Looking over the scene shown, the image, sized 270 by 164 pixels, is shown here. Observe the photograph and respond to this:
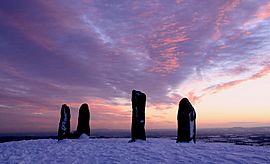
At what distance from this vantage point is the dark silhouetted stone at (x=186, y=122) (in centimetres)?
2469

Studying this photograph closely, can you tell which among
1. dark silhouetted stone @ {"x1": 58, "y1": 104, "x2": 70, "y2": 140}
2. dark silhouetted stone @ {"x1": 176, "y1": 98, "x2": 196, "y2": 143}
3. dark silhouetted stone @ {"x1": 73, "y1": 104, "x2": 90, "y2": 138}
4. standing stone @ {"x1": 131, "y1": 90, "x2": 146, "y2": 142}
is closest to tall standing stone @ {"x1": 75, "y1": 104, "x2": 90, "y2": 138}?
dark silhouetted stone @ {"x1": 73, "y1": 104, "x2": 90, "y2": 138}

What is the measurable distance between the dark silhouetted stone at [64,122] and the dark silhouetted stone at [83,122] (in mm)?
1688

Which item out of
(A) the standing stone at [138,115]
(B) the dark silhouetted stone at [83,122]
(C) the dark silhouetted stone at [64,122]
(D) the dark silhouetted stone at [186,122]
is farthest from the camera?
(B) the dark silhouetted stone at [83,122]

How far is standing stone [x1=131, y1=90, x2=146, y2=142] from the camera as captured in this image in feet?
84.2

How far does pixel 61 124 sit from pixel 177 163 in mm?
20422

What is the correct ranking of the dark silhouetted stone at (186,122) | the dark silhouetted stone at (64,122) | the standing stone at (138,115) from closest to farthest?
the dark silhouetted stone at (186,122) → the standing stone at (138,115) → the dark silhouetted stone at (64,122)

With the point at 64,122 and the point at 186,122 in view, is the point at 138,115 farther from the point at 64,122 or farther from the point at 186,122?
the point at 64,122

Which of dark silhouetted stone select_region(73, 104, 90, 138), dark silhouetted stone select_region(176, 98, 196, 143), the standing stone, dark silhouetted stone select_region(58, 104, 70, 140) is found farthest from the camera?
dark silhouetted stone select_region(73, 104, 90, 138)

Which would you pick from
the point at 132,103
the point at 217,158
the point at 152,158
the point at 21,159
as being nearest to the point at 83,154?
the point at 21,159

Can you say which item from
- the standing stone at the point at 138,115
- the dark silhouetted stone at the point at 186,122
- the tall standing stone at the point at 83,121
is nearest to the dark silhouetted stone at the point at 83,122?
the tall standing stone at the point at 83,121

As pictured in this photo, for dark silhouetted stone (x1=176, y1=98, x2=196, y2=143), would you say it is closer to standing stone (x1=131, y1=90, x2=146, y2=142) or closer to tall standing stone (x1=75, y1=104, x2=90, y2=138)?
standing stone (x1=131, y1=90, x2=146, y2=142)

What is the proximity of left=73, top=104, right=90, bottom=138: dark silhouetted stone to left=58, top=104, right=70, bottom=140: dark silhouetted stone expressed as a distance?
5.54 ft

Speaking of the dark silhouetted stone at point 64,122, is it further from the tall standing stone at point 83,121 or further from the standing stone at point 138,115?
the standing stone at point 138,115

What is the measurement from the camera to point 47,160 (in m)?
16.0
